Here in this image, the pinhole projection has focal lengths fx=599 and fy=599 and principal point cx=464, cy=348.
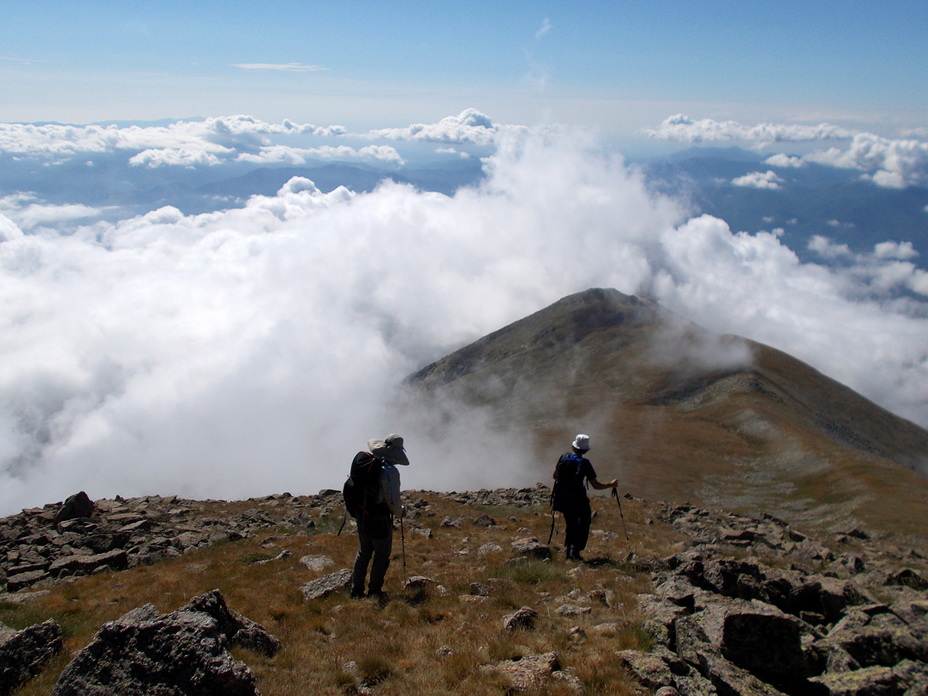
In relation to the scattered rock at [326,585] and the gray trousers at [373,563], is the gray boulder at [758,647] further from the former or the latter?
the scattered rock at [326,585]

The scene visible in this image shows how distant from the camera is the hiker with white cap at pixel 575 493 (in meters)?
13.9

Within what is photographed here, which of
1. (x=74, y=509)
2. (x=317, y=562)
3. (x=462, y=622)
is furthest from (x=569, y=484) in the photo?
(x=74, y=509)

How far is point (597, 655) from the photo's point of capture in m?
7.46

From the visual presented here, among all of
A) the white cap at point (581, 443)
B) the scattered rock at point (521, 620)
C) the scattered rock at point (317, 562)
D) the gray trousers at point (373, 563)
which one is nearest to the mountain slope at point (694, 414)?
the white cap at point (581, 443)

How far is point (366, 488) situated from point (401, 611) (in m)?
2.17

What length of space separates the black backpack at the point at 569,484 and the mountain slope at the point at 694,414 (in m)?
45.3

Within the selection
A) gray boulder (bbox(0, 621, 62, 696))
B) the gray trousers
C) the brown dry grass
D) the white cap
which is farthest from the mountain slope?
gray boulder (bbox(0, 621, 62, 696))

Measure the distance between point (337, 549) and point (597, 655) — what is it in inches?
404

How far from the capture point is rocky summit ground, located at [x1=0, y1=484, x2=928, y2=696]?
661 cm

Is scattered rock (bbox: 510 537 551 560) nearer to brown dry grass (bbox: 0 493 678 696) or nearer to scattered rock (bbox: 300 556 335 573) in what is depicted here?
brown dry grass (bbox: 0 493 678 696)

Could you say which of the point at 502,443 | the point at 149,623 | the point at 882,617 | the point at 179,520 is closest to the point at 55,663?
the point at 149,623

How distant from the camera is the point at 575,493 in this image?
13875 millimetres

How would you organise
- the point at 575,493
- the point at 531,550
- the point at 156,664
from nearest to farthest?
the point at 156,664
the point at 575,493
the point at 531,550

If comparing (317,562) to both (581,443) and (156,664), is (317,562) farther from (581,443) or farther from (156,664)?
(156,664)
